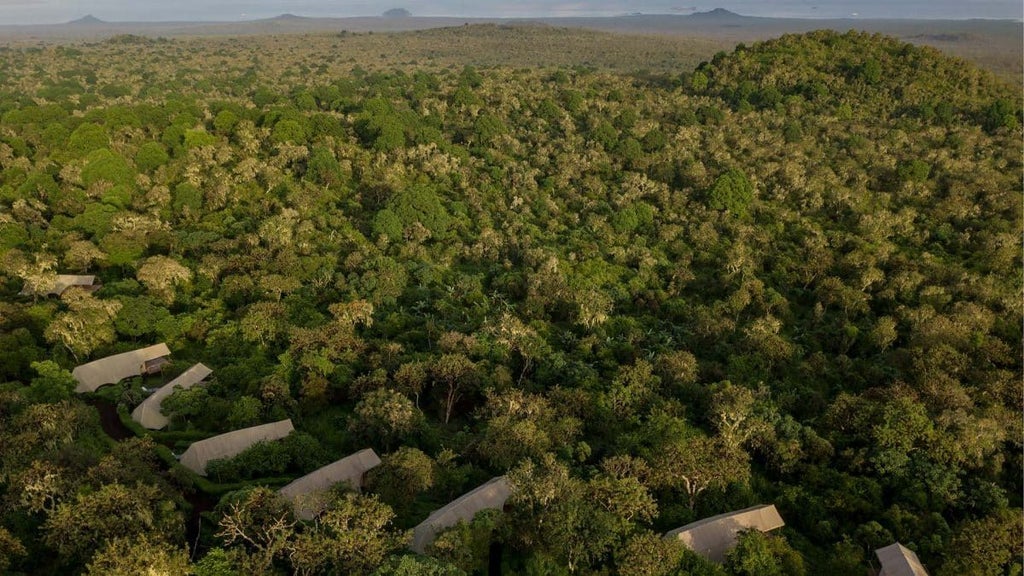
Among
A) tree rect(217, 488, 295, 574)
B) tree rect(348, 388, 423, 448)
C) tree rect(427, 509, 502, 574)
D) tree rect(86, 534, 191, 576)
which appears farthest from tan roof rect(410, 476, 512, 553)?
tree rect(86, 534, 191, 576)

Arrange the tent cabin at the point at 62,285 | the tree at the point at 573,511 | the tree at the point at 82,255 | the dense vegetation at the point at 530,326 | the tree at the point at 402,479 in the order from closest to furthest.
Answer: the tree at the point at 573,511
the dense vegetation at the point at 530,326
the tree at the point at 402,479
the tent cabin at the point at 62,285
the tree at the point at 82,255

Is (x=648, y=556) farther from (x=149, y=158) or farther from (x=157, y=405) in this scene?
(x=149, y=158)

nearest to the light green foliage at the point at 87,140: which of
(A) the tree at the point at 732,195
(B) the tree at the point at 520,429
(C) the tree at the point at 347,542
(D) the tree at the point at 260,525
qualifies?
(D) the tree at the point at 260,525

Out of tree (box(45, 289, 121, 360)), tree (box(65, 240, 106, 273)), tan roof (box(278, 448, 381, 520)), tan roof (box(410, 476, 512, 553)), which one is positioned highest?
tree (box(65, 240, 106, 273))

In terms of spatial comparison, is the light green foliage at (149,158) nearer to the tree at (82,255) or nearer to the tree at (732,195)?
the tree at (82,255)

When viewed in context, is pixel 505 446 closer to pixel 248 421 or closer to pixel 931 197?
pixel 248 421

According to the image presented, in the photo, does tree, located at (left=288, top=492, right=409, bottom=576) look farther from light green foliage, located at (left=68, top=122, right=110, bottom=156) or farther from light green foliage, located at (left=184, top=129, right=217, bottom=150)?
light green foliage, located at (left=68, top=122, right=110, bottom=156)
